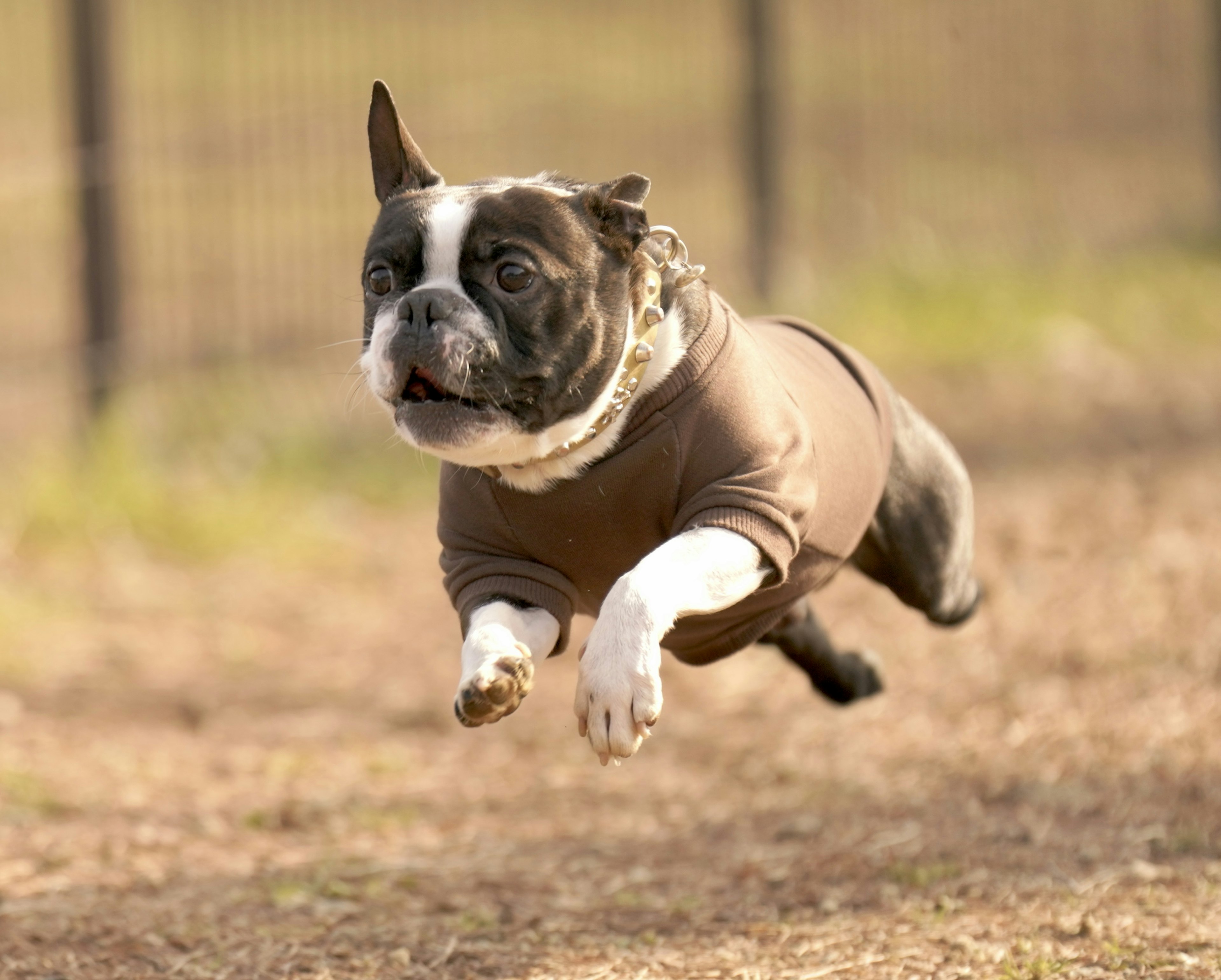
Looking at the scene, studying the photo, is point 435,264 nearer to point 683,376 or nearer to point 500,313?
point 500,313

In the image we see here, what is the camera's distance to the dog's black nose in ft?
9.14

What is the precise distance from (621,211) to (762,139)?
6784mm

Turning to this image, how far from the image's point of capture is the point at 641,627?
2.69 m

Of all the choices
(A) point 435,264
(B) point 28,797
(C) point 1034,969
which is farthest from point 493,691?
(B) point 28,797

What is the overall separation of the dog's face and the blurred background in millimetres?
596

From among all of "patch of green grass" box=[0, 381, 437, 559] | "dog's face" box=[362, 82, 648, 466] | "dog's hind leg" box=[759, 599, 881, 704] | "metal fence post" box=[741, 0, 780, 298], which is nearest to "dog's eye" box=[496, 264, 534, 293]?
"dog's face" box=[362, 82, 648, 466]

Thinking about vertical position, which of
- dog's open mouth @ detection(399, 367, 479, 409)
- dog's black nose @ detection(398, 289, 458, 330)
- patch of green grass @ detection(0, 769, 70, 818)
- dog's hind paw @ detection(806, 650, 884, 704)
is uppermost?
dog's black nose @ detection(398, 289, 458, 330)

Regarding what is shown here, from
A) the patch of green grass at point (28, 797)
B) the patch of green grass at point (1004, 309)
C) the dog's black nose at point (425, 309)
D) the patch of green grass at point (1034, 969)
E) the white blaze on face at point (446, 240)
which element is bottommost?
the patch of green grass at point (28, 797)

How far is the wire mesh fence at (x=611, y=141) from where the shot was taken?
7.88m

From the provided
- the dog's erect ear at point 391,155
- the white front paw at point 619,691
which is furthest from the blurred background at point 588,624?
the white front paw at point 619,691

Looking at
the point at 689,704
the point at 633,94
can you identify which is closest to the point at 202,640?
the point at 689,704

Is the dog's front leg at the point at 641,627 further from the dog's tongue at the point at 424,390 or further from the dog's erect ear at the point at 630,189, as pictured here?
the dog's erect ear at the point at 630,189

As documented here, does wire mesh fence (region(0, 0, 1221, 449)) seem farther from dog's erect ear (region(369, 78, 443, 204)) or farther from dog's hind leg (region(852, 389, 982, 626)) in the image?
dog's erect ear (region(369, 78, 443, 204))

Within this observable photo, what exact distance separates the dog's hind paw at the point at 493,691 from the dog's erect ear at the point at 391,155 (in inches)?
39.1
